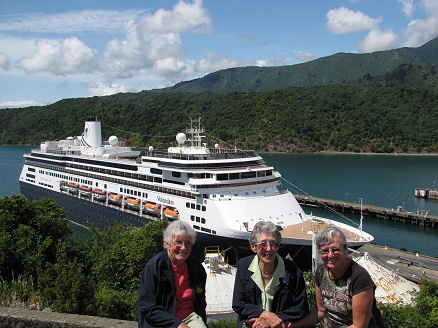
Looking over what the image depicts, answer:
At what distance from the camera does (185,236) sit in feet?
13.7

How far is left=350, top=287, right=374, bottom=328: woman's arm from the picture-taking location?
3717 millimetres

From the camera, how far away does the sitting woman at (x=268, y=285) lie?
4070 millimetres

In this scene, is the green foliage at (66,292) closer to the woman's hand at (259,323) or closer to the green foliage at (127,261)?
the green foliage at (127,261)

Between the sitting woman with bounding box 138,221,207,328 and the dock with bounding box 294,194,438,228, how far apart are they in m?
29.1

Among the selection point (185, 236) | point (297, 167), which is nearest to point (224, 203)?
point (185, 236)

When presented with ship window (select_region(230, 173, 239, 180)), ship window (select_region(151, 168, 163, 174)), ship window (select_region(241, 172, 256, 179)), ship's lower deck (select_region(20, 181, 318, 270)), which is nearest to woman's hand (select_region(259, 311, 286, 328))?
ship's lower deck (select_region(20, 181, 318, 270))

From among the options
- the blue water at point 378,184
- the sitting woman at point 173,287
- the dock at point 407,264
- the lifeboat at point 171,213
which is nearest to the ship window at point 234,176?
the lifeboat at point 171,213

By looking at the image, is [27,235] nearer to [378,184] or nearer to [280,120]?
[378,184]

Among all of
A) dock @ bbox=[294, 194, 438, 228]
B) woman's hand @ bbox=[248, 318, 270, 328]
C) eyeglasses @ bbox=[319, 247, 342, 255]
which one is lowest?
dock @ bbox=[294, 194, 438, 228]

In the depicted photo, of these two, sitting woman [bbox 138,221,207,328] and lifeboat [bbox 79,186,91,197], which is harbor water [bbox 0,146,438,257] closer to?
lifeboat [bbox 79,186,91,197]

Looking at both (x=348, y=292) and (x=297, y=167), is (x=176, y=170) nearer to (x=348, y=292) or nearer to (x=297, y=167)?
(x=348, y=292)

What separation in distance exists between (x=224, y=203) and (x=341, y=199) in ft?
100

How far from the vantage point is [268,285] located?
13.6ft

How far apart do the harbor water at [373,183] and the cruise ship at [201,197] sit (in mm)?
5304
